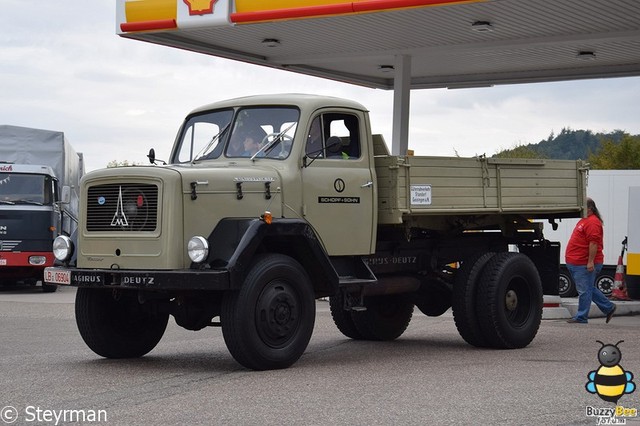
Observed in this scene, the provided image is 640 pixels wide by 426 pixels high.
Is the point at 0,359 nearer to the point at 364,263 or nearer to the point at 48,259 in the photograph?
the point at 364,263

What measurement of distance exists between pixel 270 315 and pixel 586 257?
760 centimetres

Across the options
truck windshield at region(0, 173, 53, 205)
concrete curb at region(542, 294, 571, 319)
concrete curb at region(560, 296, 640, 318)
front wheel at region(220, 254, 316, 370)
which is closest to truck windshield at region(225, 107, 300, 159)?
front wheel at region(220, 254, 316, 370)

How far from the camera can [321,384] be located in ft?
31.5

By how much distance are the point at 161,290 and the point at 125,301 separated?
3.76 ft

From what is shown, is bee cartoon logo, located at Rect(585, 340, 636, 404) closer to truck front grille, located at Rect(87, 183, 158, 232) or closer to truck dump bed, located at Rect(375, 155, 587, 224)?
truck dump bed, located at Rect(375, 155, 587, 224)

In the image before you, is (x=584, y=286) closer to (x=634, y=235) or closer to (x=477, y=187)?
(x=477, y=187)

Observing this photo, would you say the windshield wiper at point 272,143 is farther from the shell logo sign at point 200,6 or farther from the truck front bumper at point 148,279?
the shell logo sign at point 200,6

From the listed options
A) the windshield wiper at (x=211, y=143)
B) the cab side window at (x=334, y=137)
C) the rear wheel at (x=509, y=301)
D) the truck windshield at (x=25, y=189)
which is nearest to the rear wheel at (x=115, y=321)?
the windshield wiper at (x=211, y=143)

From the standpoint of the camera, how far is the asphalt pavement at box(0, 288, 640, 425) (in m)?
7.98

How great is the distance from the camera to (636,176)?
84.3 feet

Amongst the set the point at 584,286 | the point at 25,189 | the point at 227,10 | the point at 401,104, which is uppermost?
the point at 227,10

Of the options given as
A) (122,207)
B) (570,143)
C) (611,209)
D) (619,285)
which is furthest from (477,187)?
(570,143)

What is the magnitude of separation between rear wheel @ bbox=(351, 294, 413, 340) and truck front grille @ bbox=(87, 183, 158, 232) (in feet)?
13.2

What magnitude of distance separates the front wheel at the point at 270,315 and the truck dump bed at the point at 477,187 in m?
1.73
